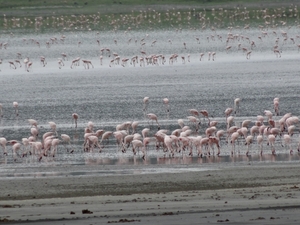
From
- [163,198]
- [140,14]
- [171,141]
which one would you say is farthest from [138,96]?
[140,14]

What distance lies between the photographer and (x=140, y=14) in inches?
2741

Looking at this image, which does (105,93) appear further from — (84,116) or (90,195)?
(90,195)

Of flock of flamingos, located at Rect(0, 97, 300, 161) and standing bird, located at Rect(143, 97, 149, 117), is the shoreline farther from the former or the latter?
standing bird, located at Rect(143, 97, 149, 117)

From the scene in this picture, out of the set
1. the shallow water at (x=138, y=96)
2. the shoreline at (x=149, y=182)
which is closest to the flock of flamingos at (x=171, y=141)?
the shallow water at (x=138, y=96)

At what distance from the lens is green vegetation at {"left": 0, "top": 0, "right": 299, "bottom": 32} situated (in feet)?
218

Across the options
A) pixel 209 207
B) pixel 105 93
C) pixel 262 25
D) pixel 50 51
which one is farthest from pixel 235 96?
pixel 262 25

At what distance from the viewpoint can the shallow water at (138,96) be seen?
53.8ft

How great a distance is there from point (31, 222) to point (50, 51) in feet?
131

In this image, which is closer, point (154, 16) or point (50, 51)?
point (50, 51)

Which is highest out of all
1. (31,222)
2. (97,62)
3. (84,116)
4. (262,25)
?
(262,25)

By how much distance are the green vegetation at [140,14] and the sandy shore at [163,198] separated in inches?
1937

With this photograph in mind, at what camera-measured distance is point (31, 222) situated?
9.31 metres

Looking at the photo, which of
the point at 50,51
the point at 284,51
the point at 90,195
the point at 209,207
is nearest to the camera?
the point at 209,207

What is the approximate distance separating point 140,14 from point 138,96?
144 feet
